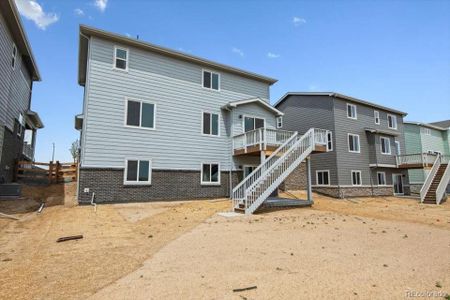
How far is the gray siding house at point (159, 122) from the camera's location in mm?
13969

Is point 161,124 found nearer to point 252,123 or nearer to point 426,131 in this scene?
point 252,123

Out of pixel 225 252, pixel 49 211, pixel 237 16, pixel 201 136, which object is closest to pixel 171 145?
pixel 201 136

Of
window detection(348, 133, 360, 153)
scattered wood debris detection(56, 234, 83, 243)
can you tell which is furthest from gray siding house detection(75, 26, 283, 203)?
window detection(348, 133, 360, 153)

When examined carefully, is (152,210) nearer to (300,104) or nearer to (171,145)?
(171,145)

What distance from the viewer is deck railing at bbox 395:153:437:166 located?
24844mm

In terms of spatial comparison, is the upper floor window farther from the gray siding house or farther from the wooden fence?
the wooden fence

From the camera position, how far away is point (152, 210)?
41.9 ft

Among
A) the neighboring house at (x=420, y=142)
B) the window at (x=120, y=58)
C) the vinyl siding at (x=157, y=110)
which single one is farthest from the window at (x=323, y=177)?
the window at (x=120, y=58)

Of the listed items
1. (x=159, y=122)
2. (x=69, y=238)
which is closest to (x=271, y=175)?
(x=159, y=122)

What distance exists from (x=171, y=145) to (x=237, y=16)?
8.33m

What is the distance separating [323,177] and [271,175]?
13158 mm

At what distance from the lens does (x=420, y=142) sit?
109 feet

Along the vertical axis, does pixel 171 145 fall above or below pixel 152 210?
above

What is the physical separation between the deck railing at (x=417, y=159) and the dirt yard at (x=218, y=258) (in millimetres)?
17494
